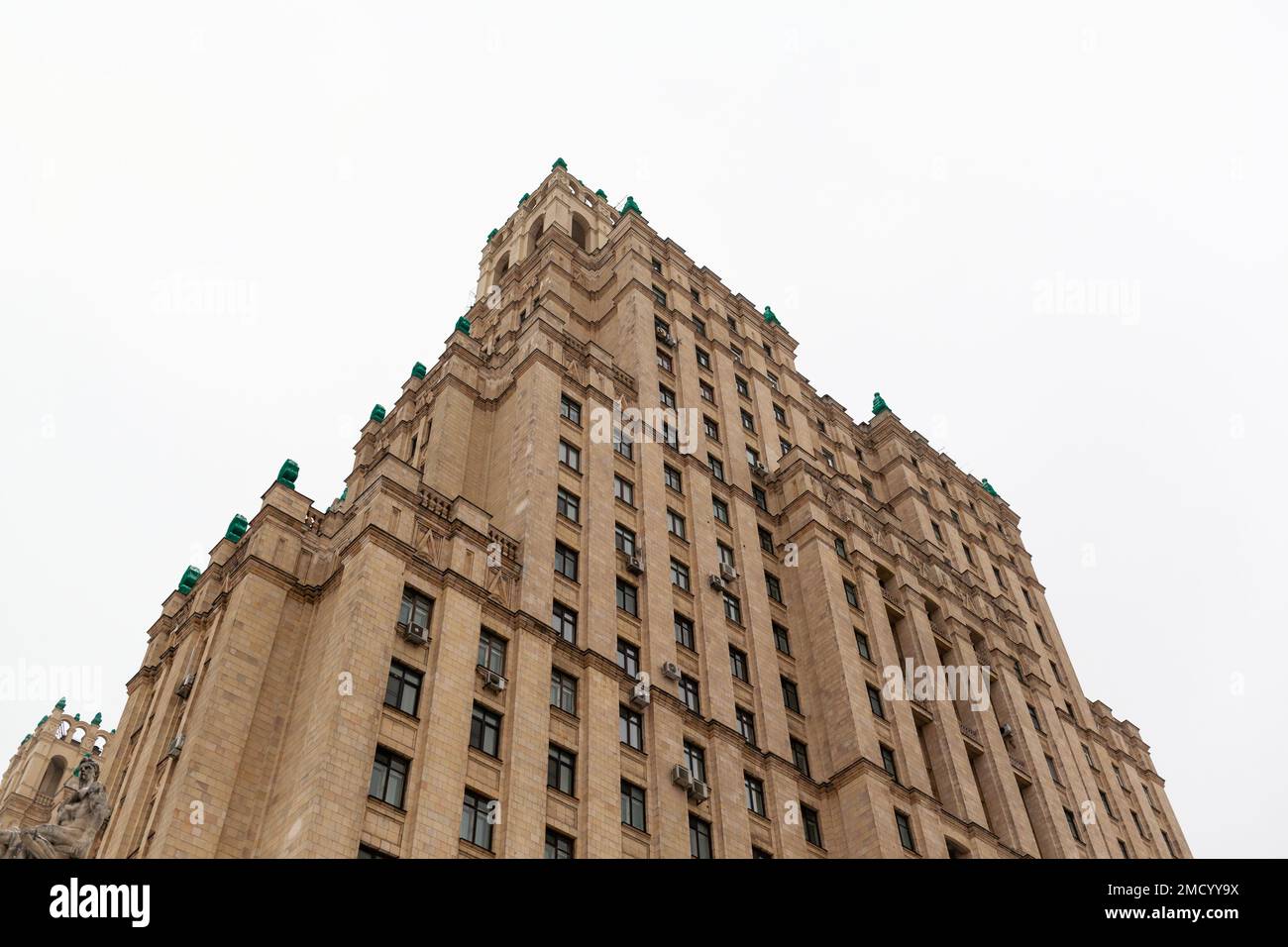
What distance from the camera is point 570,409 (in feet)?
151

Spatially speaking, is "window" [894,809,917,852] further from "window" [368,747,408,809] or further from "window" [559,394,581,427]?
"window" [559,394,581,427]

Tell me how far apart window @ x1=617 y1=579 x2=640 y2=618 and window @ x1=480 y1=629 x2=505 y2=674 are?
6565 mm

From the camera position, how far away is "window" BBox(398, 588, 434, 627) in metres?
32.6

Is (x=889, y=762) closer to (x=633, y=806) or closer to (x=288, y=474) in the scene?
(x=633, y=806)

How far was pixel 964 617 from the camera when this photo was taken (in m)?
55.5

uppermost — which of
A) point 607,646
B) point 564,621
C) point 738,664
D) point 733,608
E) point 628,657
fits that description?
point 733,608

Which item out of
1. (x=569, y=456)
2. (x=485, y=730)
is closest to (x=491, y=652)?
(x=485, y=730)

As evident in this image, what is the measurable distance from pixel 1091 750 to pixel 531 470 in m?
36.8

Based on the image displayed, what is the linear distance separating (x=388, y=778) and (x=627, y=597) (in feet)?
45.4

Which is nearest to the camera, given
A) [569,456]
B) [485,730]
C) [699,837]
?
[485,730]

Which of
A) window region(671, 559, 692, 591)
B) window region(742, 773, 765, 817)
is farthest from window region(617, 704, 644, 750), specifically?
window region(671, 559, 692, 591)

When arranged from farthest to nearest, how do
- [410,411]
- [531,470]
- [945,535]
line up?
[945,535] < [410,411] < [531,470]

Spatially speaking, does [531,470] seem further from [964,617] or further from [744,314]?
[744,314]
